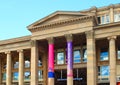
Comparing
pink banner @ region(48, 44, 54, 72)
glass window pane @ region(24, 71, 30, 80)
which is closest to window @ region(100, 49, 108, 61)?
pink banner @ region(48, 44, 54, 72)

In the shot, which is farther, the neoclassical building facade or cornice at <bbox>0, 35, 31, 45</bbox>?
cornice at <bbox>0, 35, 31, 45</bbox>

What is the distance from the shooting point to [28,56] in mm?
64250

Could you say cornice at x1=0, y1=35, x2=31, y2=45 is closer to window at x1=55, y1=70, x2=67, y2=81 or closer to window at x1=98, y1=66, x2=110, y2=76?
window at x1=55, y1=70, x2=67, y2=81

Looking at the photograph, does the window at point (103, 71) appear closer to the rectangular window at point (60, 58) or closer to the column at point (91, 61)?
the column at point (91, 61)

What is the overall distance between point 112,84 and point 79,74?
10968 millimetres

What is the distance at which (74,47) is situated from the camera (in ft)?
184

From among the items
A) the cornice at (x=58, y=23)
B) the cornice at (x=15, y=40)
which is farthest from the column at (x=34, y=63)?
the cornice at (x=15, y=40)

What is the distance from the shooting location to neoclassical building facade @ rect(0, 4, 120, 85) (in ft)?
156

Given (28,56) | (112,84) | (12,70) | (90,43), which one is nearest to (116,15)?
(90,43)

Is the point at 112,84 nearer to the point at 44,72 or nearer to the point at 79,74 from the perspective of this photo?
the point at 79,74

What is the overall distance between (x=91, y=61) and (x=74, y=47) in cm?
930

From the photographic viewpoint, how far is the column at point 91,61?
4650 centimetres

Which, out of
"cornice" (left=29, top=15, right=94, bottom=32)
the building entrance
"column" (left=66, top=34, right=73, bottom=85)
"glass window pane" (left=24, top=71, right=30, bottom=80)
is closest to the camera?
"column" (left=66, top=34, right=73, bottom=85)

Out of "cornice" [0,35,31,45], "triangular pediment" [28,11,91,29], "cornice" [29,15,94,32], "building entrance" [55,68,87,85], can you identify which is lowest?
"building entrance" [55,68,87,85]
